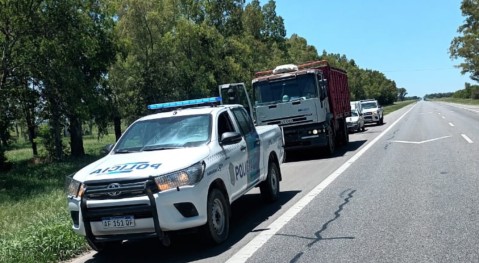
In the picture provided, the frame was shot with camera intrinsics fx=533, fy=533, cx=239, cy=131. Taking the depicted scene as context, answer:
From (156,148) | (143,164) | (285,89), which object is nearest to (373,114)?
(285,89)

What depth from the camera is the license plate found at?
6016mm

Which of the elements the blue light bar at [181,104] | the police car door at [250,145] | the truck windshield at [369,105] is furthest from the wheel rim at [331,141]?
the truck windshield at [369,105]

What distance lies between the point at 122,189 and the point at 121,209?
22cm

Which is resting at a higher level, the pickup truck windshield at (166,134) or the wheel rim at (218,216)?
the pickup truck windshield at (166,134)

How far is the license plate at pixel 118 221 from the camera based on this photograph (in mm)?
6016

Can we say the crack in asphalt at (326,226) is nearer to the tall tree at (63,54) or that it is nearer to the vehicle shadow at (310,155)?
the vehicle shadow at (310,155)

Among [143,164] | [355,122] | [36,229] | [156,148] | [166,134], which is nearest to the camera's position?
[143,164]

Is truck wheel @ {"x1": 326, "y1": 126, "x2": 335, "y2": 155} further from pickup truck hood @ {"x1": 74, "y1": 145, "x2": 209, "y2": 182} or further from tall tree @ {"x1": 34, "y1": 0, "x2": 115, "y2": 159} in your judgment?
pickup truck hood @ {"x1": 74, "y1": 145, "x2": 209, "y2": 182}

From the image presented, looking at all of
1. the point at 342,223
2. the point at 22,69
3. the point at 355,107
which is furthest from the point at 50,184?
the point at 355,107

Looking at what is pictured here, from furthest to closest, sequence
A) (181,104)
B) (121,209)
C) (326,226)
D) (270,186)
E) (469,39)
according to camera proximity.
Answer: (469,39) < (270,186) < (181,104) < (326,226) < (121,209)

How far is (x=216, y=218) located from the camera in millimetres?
6820

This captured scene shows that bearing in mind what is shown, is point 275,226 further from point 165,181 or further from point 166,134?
point 165,181

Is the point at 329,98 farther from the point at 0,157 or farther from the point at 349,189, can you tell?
the point at 0,157

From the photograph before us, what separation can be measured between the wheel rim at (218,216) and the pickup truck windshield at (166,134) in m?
0.86
